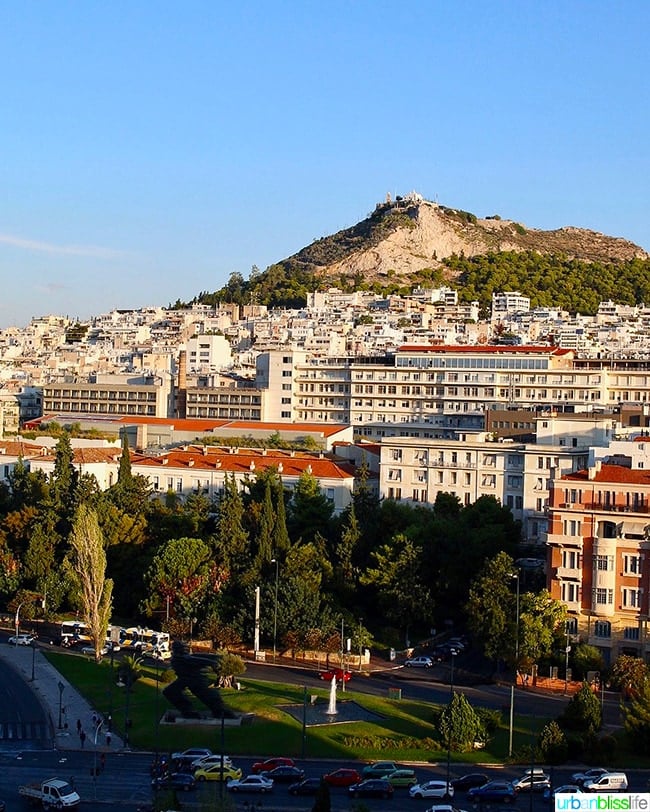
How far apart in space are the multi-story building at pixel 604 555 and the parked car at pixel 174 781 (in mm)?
18411

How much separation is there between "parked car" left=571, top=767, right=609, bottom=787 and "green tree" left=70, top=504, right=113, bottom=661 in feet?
71.8

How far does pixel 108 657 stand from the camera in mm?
50094

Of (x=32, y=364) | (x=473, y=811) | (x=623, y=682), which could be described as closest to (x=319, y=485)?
(x=623, y=682)

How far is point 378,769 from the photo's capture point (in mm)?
34375

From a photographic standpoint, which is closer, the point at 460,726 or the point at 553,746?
the point at 553,746

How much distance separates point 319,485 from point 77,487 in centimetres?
1314

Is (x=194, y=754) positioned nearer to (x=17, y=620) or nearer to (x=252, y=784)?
(x=252, y=784)

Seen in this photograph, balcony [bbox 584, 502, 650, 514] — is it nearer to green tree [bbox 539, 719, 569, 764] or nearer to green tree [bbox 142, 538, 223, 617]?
green tree [bbox 539, 719, 569, 764]

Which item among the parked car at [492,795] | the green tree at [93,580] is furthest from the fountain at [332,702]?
the green tree at [93,580]

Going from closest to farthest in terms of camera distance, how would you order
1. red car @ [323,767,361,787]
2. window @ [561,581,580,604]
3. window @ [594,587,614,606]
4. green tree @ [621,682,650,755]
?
1. red car @ [323,767,361,787]
2. green tree @ [621,682,650,755]
3. window @ [594,587,614,606]
4. window @ [561,581,580,604]

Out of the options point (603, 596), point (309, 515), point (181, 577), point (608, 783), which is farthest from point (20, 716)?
point (309, 515)

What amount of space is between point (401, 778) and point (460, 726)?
3.51 metres

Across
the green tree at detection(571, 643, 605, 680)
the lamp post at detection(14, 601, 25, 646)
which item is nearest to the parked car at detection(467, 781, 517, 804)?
the green tree at detection(571, 643, 605, 680)

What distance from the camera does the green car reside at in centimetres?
3378
